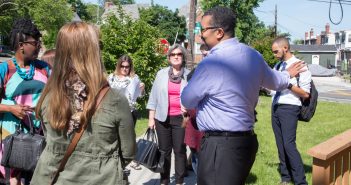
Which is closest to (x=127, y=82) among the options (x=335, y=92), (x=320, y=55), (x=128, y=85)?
(x=128, y=85)

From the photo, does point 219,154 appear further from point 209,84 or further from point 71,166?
point 71,166

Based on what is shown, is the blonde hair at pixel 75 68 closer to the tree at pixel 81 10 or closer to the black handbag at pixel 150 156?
the black handbag at pixel 150 156

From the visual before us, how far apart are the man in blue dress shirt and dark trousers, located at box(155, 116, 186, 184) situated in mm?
2009

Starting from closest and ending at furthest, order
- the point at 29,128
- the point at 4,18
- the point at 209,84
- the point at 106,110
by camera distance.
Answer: the point at 106,110
the point at 209,84
the point at 29,128
the point at 4,18

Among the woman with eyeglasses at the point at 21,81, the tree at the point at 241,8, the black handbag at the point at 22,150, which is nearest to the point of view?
the black handbag at the point at 22,150

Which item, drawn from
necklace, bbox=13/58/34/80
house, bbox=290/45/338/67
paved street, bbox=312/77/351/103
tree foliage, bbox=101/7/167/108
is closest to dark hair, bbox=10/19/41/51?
necklace, bbox=13/58/34/80

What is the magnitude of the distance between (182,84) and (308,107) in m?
1.61

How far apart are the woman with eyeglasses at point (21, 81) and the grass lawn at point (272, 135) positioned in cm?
365

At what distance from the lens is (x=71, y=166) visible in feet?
8.32

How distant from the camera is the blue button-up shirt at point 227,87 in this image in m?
3.40

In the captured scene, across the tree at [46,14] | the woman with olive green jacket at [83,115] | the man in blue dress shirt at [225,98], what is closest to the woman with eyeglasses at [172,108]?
the man in blue dress shirt at [225,98]

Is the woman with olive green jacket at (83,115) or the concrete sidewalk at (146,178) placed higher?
the woman with olive green jacket at (83,115)

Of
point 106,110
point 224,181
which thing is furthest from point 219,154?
point 106,110

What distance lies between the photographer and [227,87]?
11.1ft
